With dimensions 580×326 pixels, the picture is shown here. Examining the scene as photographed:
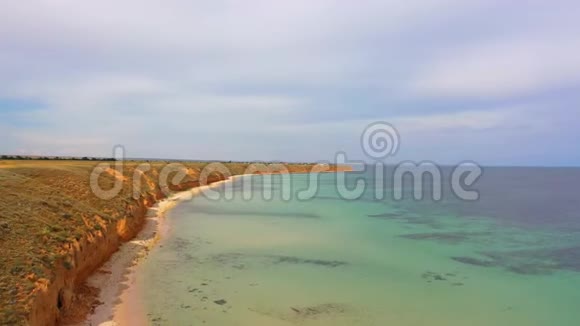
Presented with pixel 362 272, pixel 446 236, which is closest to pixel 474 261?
pixel 362 272

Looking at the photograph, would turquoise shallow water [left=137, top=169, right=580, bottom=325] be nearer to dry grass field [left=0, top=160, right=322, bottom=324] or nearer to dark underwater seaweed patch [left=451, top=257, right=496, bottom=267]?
dark underwater seaweed patch [left=451, top=257, right=496, bottom=267]

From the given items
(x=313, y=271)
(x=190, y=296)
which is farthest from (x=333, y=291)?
(x=190, y=296)

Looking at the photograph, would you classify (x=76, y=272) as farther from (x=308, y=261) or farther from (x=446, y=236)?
→ (x=446, y=236)

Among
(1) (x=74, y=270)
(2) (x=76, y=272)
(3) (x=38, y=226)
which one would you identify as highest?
(3) (x=38, y=226)

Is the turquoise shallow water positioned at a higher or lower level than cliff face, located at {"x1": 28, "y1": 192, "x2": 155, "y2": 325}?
lower

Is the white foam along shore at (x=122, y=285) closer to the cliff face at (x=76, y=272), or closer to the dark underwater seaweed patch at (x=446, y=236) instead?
the cliff face at (x=76, y=272)

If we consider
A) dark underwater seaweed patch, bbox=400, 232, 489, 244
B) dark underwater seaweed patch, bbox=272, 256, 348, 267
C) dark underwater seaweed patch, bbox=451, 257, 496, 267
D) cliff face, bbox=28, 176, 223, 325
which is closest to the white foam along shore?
cliff face, bbox=28, 176, 223, 325
